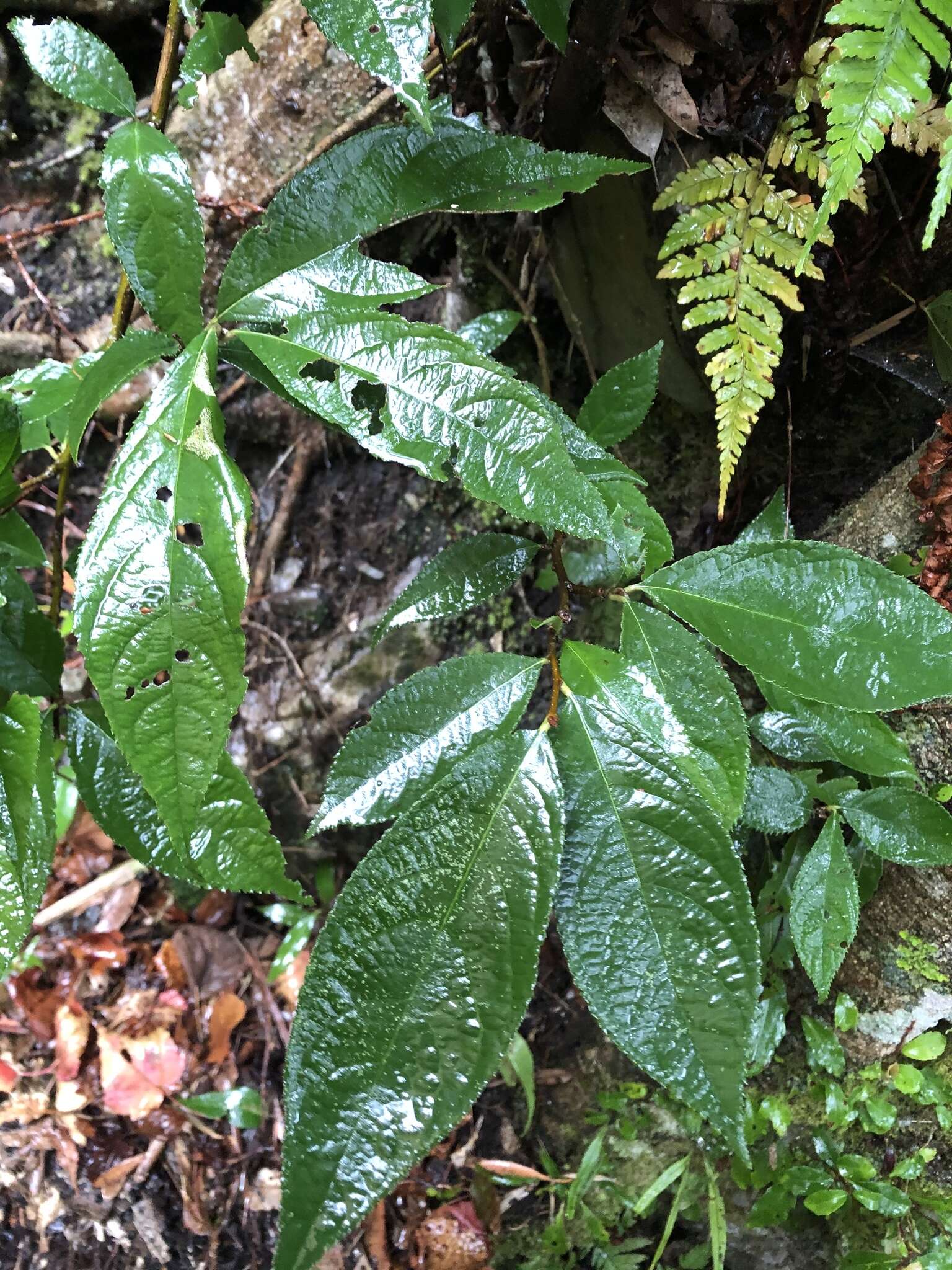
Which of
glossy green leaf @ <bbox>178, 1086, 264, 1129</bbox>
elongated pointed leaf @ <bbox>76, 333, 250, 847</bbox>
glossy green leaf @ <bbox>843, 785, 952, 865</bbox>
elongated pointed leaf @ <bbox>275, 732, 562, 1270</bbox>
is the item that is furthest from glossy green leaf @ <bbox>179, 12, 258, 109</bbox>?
glossy green leaf @ <bbox>178, 1086, 264, 1129</bbox>

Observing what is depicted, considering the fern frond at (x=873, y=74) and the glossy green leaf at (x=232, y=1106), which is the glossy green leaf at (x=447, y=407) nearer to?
the fern frond at (x=873, y=74)

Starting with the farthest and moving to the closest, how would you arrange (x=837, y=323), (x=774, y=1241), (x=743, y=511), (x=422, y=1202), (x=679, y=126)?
(x=422, y=1202), (x=743, y=511), (x=774, y=1241), (x=837, y=323), (x=679, y=126)

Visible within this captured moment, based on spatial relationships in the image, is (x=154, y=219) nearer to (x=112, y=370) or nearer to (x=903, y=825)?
(x=112, y=370)

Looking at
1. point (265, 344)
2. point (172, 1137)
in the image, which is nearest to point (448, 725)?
point (265, 344)

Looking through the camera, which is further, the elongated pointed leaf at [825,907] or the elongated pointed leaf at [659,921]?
the elongated pointed leaf at [825,907]

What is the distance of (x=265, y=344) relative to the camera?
2.63ft

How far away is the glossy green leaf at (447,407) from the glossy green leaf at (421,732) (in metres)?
Result: 0.27

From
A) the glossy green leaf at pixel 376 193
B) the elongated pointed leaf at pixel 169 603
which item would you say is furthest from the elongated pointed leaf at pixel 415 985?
the glossy green leaf at pixel 376 193

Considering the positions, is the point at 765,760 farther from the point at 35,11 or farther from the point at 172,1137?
the point at 35,11

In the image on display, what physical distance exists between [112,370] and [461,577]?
56 cm

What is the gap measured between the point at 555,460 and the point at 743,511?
0.94 m

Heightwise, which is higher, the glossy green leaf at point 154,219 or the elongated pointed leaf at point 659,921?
the glossy green leaf at point 154,219

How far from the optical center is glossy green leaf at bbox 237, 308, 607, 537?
0.73 metres

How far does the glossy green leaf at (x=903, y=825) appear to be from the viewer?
3.55 ft
